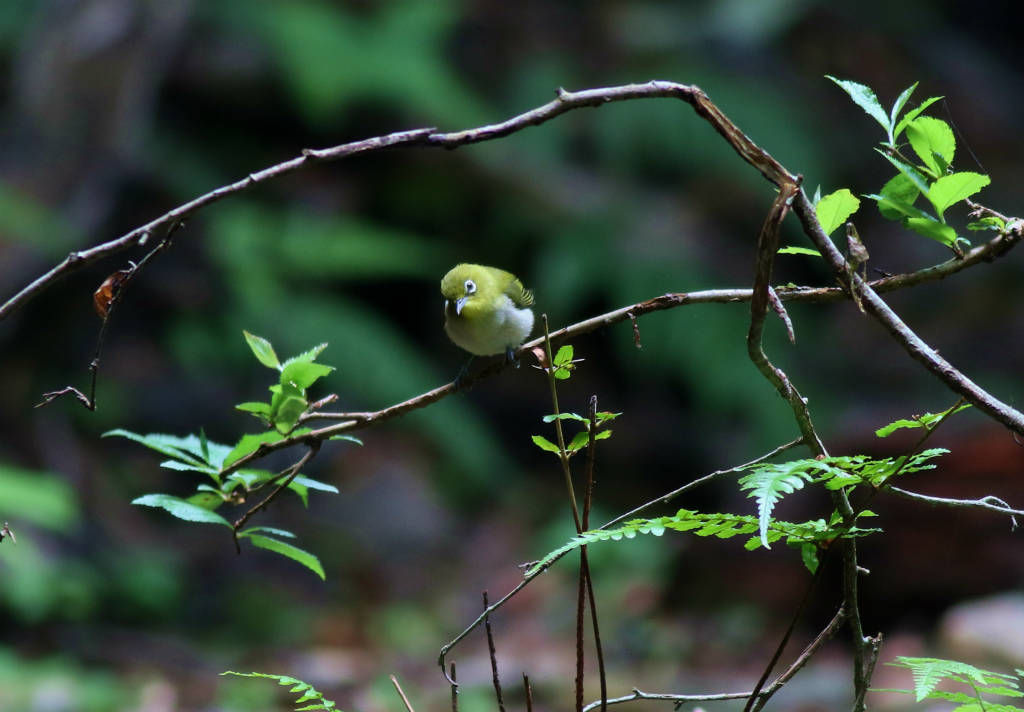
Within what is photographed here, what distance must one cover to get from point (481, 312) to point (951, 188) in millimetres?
1698

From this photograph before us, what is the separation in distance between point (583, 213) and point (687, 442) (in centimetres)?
200

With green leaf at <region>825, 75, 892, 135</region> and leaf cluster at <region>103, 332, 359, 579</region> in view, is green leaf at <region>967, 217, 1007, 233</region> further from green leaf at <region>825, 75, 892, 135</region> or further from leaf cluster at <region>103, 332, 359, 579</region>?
leaf cluster at <region>103, 332, 359, 579</region>

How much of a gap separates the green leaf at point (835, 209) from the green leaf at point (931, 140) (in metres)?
0.07

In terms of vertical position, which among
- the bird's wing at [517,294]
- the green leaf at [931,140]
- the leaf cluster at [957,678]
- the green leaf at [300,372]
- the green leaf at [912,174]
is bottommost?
the leaf cluster at [957,678]

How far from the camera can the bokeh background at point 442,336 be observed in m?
4.88

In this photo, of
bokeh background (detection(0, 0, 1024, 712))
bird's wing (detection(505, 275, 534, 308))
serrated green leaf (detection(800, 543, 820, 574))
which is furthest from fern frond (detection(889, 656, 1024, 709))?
bokeh background (detection(0, 0, 1024, 712))

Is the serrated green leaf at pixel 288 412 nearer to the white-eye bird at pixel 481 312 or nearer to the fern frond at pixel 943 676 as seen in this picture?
the fern frond at pixel 943 676

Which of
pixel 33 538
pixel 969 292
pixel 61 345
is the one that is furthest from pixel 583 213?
pixel 33 538

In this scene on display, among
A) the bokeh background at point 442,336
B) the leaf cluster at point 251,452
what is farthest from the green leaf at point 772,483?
the bokeh background at point 442,336

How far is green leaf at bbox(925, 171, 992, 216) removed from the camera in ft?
2.81

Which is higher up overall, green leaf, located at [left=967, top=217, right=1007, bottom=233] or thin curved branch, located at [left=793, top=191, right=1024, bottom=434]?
green leaf, located at [left=967, top=217, right=1007, bottom=233]

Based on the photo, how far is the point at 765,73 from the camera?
881 cm

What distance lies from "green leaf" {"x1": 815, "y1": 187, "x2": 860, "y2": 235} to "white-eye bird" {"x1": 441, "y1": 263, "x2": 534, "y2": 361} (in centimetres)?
156

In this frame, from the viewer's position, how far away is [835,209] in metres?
0.92
